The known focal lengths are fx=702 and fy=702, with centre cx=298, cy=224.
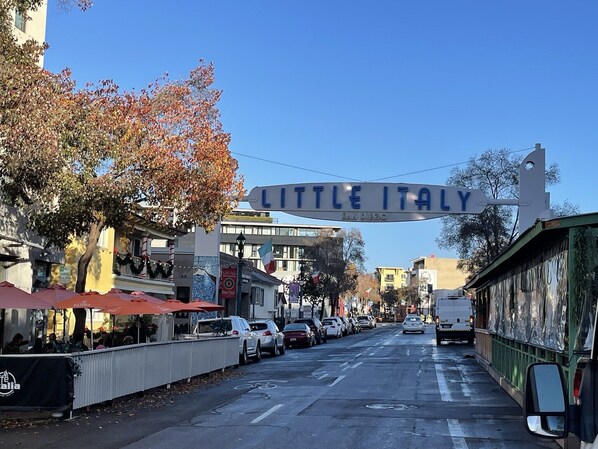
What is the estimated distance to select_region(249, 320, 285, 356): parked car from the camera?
31.6 metres

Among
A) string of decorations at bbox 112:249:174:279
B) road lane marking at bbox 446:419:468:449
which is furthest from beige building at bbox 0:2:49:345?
road lane marking at bbox 446:419:468:449

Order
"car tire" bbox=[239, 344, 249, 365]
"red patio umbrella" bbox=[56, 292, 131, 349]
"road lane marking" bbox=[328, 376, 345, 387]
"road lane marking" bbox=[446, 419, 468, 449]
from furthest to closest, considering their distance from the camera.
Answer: "car tire" bbox=[239, 344, 249, 365]
"road lane marking" bbox=[328, 376, 345, 387]
"red patio umbrella" bbox=[56, 292, 131, 349]
"road lane marking" bbox=[446, 419, 468, 449]

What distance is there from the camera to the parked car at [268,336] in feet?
104

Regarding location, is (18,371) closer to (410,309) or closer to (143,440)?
(143,440)

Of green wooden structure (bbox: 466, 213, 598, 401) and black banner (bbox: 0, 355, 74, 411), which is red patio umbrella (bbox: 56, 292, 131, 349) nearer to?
black banner (bbox: 0, 355, 74, 411)

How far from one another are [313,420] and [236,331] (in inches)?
591

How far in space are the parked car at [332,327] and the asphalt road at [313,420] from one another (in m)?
35.6

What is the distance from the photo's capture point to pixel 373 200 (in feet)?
67.5

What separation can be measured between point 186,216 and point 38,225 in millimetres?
3656

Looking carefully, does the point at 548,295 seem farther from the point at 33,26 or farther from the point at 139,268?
the point at 139,268

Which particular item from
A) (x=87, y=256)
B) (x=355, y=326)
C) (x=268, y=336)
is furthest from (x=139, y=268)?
(x=355, y=326)

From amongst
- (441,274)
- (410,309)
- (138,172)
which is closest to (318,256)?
(138,172)

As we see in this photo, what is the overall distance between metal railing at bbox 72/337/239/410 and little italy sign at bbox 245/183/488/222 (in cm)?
484

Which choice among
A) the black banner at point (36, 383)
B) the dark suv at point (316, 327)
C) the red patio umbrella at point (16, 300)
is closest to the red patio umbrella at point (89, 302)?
the red patio umbrella at point (16, 300)
